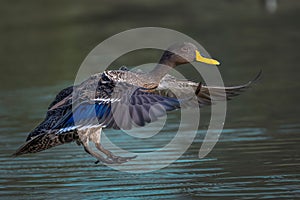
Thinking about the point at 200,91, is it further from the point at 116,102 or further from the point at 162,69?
the point at 116,102

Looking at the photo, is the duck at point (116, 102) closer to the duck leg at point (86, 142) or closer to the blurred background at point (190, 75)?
the duck leg at point (86, 142)

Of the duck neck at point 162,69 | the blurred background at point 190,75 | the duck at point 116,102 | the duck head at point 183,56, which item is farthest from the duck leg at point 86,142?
the duck head at point 183,56

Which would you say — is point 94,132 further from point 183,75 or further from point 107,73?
point 183,75

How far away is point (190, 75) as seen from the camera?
14984mm

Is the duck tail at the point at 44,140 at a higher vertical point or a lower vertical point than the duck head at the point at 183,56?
lower

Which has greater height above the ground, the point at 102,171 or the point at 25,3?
the point at 25,3

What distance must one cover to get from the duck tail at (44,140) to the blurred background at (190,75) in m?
0.36

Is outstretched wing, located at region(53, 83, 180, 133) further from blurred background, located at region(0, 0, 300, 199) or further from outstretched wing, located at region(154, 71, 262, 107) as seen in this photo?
outstretched wing, located at region(154, 71, 262, 107)

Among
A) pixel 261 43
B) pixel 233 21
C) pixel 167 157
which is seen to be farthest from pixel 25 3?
pixel 167 157

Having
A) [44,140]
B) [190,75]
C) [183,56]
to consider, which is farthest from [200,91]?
[190,75]

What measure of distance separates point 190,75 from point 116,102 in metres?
6.88

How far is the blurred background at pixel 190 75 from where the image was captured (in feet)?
27.1

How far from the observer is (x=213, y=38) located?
19.2 meters

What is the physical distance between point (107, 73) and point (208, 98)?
1311mm
